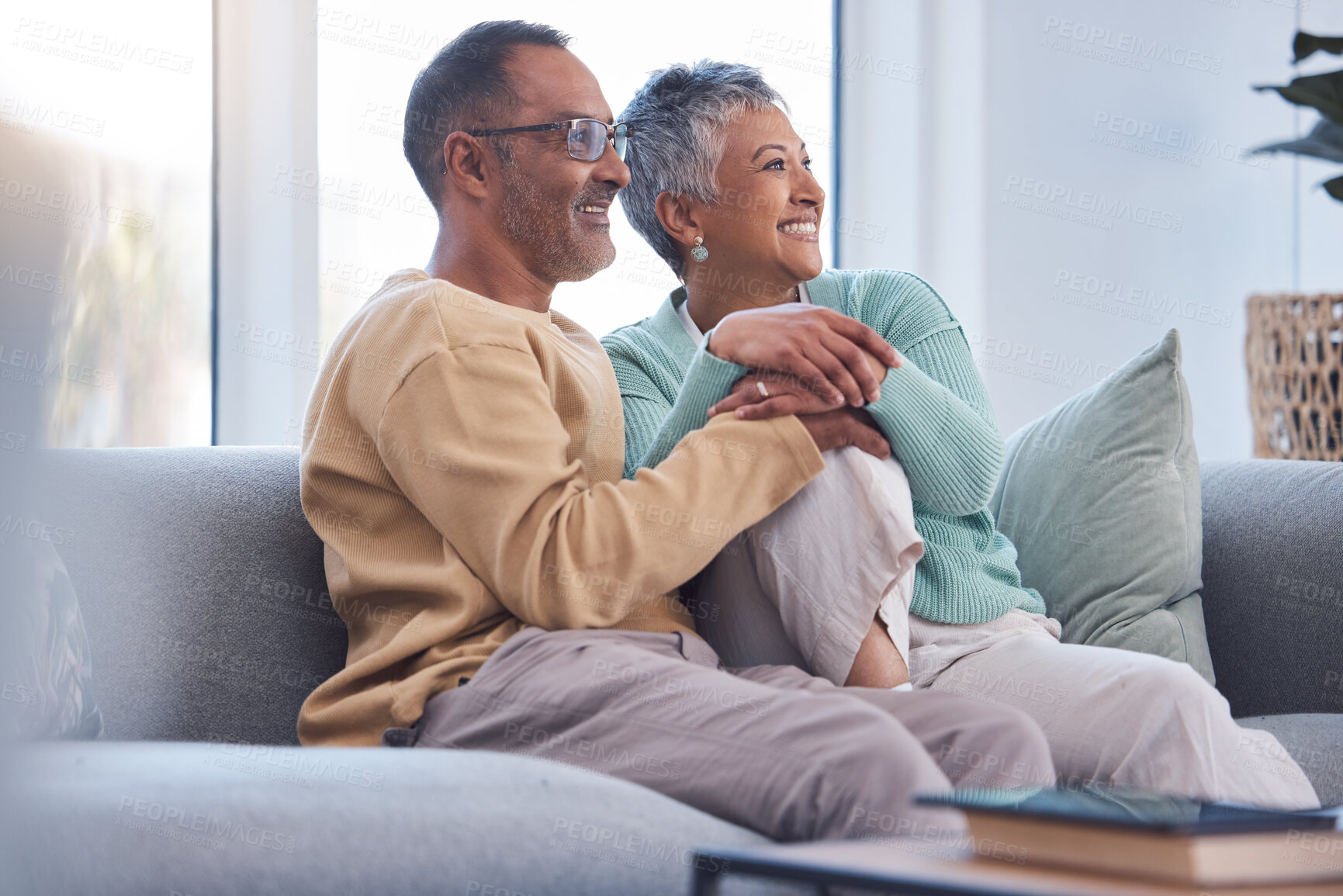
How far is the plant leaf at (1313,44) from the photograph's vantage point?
1.87m

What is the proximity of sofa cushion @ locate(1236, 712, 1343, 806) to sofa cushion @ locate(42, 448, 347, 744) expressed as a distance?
1.17 m

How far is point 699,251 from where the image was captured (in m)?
1.81

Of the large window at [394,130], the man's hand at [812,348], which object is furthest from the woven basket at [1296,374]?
the man's hand at [812,348]

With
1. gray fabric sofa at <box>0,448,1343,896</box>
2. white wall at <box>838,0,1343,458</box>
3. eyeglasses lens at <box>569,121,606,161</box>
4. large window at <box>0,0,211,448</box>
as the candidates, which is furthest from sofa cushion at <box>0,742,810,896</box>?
white wall at <box>838,0,1343,458</box>

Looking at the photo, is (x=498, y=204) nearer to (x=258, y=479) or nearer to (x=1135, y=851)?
(x=258, y=479)

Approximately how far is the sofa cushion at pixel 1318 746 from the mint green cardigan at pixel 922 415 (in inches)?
12.6

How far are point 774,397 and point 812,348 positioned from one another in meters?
0.08

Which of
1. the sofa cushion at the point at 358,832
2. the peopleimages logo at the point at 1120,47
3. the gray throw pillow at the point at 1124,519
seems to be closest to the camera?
the sofa cushion at the point at 358,832

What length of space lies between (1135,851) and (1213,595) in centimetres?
124

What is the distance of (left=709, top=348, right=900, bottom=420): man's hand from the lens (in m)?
1.28

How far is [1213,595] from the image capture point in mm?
1711

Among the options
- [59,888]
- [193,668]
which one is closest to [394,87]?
[193,668]

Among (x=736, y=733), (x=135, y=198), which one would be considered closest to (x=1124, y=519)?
(x=736, y=733)

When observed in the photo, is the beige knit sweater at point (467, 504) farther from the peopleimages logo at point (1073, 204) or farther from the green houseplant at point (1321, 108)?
the peopleimages logo at point (1073, 204)
